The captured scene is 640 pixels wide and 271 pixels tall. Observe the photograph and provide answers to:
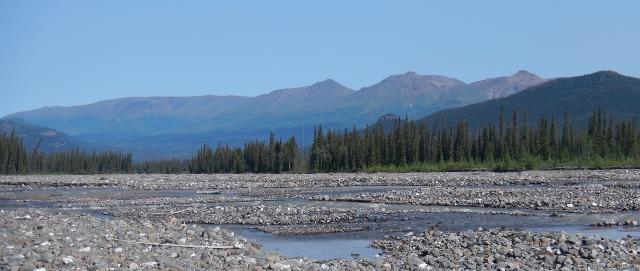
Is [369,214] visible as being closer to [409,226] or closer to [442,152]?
[409,226]

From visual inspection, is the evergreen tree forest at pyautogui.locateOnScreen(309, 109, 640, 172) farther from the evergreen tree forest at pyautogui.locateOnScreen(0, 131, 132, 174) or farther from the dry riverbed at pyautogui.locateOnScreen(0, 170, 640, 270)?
the dry riverbed at pyautogui.locateOnScreen(0, 170, 640, 270)

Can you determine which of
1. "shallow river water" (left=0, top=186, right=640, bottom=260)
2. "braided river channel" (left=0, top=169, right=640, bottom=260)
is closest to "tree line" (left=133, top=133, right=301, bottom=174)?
"braided river channel" (left=0, top=169, right=640, bottom=260)

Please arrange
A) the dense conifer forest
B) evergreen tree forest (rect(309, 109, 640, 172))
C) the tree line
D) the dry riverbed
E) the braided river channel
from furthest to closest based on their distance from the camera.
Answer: the tree line → evergreen tree forest (rect(309, 109, 640, 172)) → the dense conifer forest → the braided river channel → the dry riverbed

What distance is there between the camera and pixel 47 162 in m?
125

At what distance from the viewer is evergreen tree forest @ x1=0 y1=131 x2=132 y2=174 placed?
353ft

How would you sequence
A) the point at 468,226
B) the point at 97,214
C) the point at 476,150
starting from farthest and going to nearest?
1. the point at 476,150
2. the point at 97,214
3. the point at 468,226

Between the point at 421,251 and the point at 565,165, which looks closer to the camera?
the point at 421,251

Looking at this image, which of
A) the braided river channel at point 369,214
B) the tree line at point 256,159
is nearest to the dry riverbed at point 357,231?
the braided river channel at point 369,214

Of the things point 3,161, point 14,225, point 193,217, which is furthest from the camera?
point 3,161

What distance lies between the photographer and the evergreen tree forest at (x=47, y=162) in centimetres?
10754

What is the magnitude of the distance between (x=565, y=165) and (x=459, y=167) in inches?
460

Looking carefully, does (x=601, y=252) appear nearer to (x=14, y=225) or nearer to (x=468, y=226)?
(x=468, y=226)

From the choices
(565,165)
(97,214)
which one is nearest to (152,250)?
(97,214)

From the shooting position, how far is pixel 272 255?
14969mm
